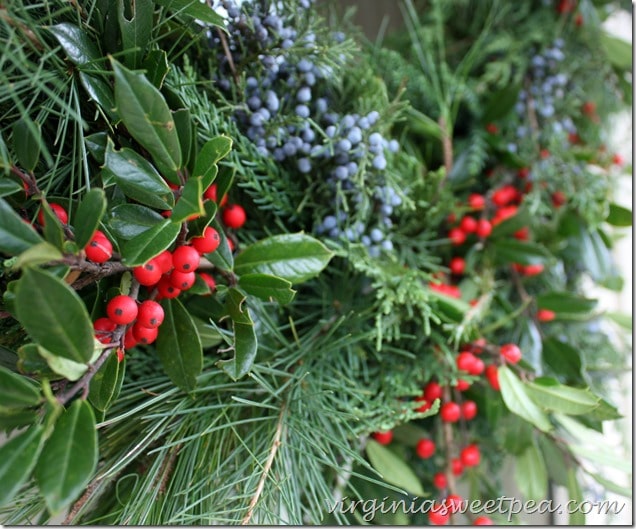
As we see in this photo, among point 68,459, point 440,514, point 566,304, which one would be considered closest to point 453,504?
point 440,514

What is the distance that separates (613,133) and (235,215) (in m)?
0.64

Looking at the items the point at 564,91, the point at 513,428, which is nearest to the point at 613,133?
the point at 564,91

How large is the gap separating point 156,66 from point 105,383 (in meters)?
0.20

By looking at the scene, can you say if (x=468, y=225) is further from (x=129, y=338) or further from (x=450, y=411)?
(x=129, y=338)

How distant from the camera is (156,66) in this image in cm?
36

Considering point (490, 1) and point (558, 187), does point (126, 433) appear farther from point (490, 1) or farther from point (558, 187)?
point (490, 1)

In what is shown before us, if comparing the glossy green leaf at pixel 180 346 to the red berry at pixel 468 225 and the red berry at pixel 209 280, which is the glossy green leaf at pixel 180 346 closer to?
the red berry at pixel 209 280

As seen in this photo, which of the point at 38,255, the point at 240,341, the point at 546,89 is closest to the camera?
the point at 38,255

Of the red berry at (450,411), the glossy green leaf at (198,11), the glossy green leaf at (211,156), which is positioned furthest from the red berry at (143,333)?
the red berry at (450,411)

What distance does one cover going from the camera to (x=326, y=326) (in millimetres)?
505

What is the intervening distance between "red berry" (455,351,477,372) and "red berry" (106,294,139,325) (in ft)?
1.04

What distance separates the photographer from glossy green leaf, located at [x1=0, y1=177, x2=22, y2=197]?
1.08 ft

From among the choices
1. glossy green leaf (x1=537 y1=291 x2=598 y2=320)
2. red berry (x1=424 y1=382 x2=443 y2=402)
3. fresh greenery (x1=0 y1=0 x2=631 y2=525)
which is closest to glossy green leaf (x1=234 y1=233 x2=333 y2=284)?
fresh greenery (x1=0 y1=0 x2=631 y2=525)

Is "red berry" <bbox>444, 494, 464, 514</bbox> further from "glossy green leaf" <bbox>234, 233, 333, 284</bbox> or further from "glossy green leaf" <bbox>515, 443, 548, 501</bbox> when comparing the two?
"glossy green leaf" <bbox>234, 233, 333, 284</bbox>
